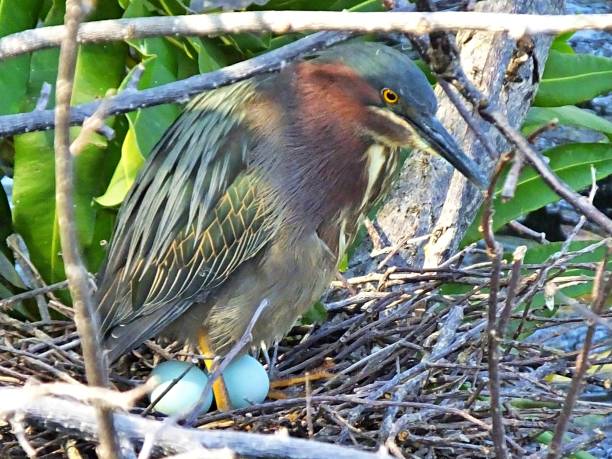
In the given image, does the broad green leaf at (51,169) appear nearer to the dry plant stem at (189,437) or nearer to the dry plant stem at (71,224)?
the dry plant stem at (189,437)

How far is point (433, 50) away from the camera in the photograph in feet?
5.06

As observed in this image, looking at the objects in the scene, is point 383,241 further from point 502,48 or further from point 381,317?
point 502,48

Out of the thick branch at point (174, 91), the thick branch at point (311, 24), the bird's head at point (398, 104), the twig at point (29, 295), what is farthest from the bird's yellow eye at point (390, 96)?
the twig at point (29, 295)

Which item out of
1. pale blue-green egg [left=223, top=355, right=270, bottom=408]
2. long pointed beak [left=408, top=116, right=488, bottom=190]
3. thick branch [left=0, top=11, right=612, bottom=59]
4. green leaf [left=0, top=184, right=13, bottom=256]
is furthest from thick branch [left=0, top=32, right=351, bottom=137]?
green leaf [left=0, top=184, right=13, bottom=256]

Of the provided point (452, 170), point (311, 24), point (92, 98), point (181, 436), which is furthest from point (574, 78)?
point (181, 436)

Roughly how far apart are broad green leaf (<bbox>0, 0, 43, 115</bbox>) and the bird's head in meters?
0.91

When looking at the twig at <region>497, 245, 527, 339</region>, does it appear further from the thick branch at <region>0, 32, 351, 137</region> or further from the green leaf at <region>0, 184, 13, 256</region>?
the green leaf at <region>0, 184, 13, 256</region>

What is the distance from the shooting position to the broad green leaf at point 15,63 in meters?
2.62

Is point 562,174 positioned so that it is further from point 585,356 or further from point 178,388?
point 585,356

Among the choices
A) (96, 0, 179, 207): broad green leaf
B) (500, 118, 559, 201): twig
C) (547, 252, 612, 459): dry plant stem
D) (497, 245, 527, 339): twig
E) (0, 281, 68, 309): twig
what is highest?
(96, 0, 179, 207): broad green leaf

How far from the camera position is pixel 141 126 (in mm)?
2586

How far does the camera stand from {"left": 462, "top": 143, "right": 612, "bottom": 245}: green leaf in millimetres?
3023

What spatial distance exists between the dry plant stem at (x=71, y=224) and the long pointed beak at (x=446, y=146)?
1.23 meters

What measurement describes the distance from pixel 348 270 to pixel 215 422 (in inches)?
28.6
